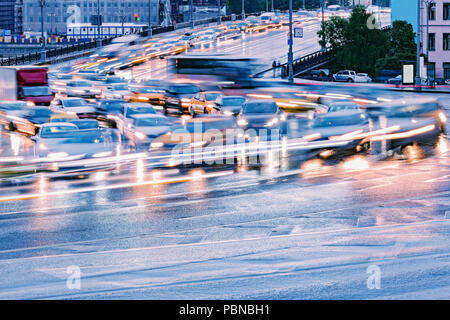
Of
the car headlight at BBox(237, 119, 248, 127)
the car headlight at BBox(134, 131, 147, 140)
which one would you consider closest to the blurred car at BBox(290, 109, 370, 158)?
the car headlight at BBox(237, 119, 248, 127)

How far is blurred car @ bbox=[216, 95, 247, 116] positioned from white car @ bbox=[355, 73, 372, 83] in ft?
131

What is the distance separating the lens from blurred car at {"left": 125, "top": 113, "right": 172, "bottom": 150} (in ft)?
81.1

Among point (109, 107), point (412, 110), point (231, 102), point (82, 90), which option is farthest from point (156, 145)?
point (82, 90)

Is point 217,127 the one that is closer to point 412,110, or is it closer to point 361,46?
point 412,110

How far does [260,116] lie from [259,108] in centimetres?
96

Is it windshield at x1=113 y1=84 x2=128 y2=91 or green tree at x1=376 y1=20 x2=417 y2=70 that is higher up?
green tree at x1=376 y1=20 x2=417 y2=70

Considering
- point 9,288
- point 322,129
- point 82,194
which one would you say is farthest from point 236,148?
point 9,288

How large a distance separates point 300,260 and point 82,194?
26.0 feet

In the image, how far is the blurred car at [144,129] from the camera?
24.7 m

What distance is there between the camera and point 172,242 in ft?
39.2

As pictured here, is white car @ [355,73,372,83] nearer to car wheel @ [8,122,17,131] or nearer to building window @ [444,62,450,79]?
building window @ [444,62,450,79]

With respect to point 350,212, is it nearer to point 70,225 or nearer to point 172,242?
point 172,242

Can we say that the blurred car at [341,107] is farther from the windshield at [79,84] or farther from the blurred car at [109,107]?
the windshield at [79,84]

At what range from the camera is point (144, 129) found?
25281 millimetres
